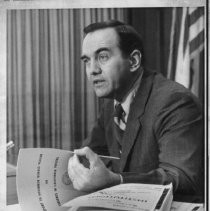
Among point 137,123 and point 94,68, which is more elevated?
point 94,68

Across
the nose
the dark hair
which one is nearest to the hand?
the nose

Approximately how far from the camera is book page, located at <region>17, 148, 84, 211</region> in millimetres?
1830

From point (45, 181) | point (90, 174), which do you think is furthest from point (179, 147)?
point (45, 181)

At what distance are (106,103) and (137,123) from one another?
0.17 meters

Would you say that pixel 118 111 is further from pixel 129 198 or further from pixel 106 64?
pixel 129 198

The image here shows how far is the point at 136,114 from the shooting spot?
183cm

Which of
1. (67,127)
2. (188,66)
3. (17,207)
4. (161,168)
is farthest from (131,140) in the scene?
(17,207)

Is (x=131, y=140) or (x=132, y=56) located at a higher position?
(x=132, y=56)

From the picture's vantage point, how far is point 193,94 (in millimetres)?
1832

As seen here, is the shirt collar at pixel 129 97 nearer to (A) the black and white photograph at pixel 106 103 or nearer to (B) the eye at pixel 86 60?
(A) the black and white photograph at pixel 106 103

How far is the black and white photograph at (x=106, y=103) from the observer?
1820mm

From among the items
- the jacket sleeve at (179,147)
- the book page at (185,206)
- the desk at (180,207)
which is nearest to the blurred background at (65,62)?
the jacket sleeve at (179,147)

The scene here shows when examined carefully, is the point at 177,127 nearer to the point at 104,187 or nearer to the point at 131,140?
the point at 131,140

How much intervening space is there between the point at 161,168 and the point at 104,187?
0.90 feet
